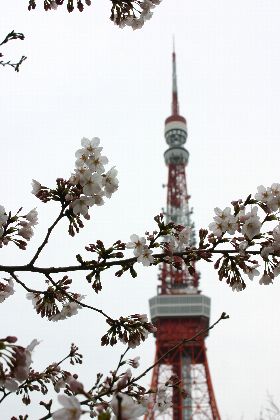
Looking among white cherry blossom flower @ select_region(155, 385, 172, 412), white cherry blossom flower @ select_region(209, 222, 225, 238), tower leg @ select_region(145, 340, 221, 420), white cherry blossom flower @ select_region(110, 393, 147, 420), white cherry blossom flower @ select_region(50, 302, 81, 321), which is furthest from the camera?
tower leg @ select_region(145, 340, 221, 420)

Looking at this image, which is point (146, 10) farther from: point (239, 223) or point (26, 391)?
point (26, 391)

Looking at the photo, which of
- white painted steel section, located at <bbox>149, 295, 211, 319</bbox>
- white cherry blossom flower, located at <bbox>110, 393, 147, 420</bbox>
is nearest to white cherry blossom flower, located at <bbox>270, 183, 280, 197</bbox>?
white cherry blossom flower, located at <bbox>110, 393, 147, 420</bbox>

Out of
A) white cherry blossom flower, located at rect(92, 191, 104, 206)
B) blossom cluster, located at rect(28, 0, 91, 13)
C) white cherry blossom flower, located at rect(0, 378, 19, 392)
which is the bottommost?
white cherry blossom flower, located at rect(0, 378, 19, 392)

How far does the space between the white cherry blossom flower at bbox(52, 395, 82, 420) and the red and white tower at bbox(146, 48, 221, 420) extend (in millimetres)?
29021

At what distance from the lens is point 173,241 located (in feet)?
9.52

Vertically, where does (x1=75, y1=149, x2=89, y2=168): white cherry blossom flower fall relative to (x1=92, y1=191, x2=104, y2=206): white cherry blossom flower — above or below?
above

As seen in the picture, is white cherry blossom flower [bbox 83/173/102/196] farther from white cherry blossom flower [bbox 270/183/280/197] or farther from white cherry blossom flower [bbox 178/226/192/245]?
white cherry blossom flower [bbox 270/183/280/197]

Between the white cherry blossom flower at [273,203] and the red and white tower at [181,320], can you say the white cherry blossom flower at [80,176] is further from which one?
the red and white tower at [181,320]

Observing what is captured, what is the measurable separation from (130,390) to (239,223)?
122cm

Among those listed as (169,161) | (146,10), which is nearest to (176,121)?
(169,161)

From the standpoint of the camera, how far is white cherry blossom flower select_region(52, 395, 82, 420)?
1.39 metres

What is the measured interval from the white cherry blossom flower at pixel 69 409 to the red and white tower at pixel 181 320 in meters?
29.0

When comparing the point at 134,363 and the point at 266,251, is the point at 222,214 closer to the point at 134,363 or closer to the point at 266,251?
the point at 266,251

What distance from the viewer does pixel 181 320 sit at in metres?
39.1
